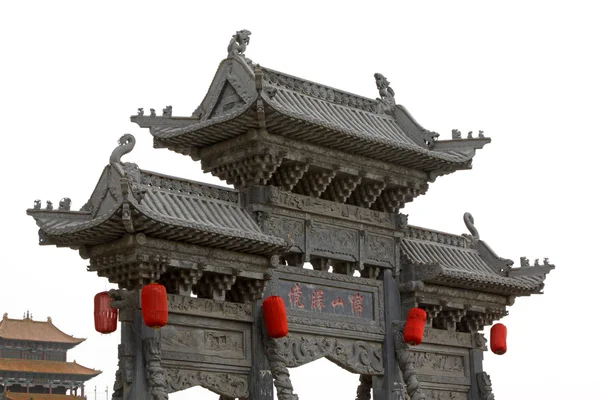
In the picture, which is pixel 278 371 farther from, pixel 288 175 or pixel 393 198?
pixel 393 198

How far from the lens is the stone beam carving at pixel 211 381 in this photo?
45.4 ft

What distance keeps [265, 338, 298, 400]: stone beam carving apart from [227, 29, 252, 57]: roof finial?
14.2 ft

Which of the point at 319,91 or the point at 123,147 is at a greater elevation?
the point at 319,91

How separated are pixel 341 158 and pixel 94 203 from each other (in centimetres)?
391

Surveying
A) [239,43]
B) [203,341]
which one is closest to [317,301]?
[203,341]

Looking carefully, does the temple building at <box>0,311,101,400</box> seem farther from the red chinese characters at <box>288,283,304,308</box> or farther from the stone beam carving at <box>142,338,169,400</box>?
the stone beam carving at <box>142,338,169,400</box>

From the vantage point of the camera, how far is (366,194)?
16766 mm

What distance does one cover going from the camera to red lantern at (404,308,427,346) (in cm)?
1636

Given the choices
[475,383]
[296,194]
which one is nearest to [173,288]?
[296,194]

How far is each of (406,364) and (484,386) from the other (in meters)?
2.05

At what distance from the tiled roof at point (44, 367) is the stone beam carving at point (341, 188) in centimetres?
2645

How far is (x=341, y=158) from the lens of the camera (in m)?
15.9

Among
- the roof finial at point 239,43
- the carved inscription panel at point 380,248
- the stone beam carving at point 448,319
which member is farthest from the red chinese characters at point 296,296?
the roof finial at point 239,43

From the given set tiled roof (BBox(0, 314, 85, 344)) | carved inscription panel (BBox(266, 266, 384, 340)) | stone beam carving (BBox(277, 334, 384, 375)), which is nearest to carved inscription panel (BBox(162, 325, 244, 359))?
stone beam carving (BBox(277, 334, 384, 375))
